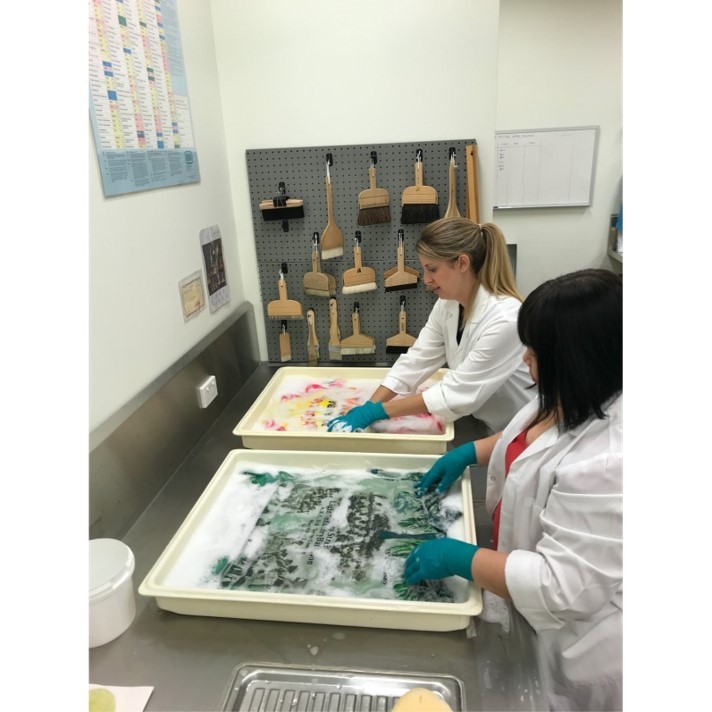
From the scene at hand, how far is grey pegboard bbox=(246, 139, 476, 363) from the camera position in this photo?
1807 millimetres

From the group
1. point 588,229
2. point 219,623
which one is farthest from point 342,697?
point 588,229

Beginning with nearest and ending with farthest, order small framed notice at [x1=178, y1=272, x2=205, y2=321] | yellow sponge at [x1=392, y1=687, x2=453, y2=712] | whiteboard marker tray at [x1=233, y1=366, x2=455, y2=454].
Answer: yellow sponge at [x1=392, y1=687, x2=453, y2=712] → whiteboard marker tray at [x1=233, y1=366, x2=455, y2=454] → small framed notice at [x1=178, y1=272, x2=205, y2=321]

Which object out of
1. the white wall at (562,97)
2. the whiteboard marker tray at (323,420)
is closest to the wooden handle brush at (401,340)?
the whiteboard marker tray at (323,420)

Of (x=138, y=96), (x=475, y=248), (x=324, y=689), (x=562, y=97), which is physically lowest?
(x=324, y=689)

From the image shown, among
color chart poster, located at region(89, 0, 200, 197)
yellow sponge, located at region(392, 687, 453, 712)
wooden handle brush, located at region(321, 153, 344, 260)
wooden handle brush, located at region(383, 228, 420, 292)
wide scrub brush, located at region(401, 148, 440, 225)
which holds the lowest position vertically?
yellow sponge, located at region(392, 687, 453, 712)

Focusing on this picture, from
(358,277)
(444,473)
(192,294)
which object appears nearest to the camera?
(444,473)

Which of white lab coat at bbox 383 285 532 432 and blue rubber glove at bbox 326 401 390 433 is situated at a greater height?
white lab coat at bbox 383 285 532 432

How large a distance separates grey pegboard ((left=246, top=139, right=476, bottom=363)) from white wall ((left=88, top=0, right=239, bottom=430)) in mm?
147

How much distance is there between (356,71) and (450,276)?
0.81 metres

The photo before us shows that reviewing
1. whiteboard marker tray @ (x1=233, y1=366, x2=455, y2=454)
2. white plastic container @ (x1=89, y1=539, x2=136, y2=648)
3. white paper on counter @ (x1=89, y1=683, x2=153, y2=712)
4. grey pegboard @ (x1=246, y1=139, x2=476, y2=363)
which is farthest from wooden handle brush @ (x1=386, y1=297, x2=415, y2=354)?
white paper on counter @ (x1=89, y1=683, x2=153, y2=712)

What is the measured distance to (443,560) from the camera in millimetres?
893

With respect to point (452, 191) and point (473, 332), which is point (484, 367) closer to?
point (473, 332)

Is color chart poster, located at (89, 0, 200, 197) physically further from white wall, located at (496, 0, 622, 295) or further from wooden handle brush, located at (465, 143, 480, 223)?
white wall, located at (496, 0, 622, 295)

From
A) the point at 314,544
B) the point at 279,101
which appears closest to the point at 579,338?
the point at 314,544
